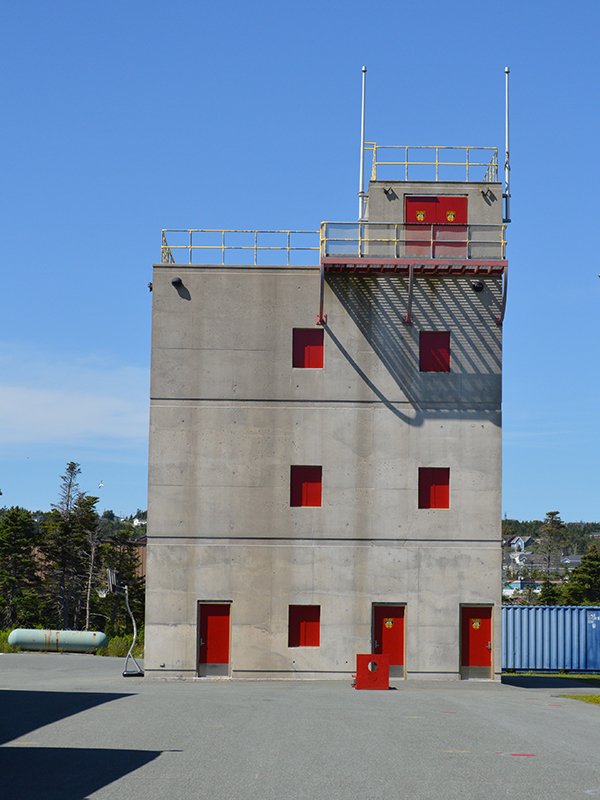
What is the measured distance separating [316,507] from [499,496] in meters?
6.09

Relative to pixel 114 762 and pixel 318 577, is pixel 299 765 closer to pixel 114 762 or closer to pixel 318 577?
pixel 114 762

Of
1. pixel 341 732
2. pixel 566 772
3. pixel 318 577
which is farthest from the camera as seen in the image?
pixel 318 577

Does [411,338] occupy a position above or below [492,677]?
above

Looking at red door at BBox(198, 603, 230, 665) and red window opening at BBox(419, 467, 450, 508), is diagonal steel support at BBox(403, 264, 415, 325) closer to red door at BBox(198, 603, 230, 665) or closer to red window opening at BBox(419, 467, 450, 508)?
red window opening at BBox(419, 467, 450, 508)

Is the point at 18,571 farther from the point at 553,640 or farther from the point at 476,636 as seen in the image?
the point at 476,636

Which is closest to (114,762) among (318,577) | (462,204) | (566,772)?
(566,772)

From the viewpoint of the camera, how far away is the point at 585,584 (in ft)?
327

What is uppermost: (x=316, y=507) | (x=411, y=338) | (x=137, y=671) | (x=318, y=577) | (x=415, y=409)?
(x=411, y=338)

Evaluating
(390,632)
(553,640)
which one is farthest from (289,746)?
(553,640)

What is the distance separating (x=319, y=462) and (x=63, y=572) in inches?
2226

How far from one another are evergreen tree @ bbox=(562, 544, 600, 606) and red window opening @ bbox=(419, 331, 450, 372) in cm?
6557

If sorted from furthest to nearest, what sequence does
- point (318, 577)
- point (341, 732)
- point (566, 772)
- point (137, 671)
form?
1. point (137, 671)
2. point (318, 577)
3. point (341, 732)
4. point (566, 772)

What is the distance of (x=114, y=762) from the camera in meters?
16.6

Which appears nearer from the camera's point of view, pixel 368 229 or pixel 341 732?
pixel 341 732
